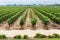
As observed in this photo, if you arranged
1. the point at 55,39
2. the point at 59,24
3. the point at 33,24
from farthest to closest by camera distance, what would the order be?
the point at 59,24 < the point at 33,24 < the point at 55,39

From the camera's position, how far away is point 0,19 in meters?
21.6

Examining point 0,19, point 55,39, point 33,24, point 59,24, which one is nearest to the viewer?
point 55,39

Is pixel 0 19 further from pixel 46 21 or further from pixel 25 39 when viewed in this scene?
pixel 25 39

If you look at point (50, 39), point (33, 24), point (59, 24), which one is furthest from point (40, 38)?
point (59, 24)

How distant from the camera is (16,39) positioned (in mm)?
9250

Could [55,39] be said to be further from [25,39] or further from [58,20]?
[58,20]

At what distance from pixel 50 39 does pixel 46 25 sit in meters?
9.84

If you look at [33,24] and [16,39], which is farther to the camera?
[33,24]

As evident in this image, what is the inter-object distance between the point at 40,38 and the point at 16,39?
50.1 inches

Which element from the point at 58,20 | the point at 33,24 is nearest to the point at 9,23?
the point at 33,24

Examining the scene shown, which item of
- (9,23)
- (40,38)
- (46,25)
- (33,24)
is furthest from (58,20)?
(40,38)

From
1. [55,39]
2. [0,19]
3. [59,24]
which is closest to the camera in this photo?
[55,39]

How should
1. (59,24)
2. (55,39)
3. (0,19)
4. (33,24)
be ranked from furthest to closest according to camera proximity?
(0,19), (59,24), (33,24), (55,39)

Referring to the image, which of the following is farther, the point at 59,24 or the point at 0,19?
the point at 0,19
